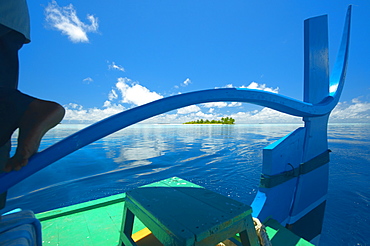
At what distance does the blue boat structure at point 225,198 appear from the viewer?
0.87 m

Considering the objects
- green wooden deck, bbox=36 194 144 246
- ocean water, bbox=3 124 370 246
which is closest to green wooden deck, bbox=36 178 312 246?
green wooden deck, bbox=36 194 144 246

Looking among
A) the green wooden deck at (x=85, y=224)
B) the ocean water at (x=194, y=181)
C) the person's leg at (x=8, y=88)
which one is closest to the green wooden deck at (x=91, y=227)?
the green wooden deck at (x=85, y=224)

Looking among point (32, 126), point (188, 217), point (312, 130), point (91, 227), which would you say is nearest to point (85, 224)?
point (91, 227)

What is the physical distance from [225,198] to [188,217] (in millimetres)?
345

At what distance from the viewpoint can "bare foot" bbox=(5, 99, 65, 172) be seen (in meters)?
0.88

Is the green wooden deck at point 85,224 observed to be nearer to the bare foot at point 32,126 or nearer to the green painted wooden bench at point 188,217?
the green painted wooden bench at point 188,217

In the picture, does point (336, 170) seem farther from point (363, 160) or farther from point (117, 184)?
point (117, 184)

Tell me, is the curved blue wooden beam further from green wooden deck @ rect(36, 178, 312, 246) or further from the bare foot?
green wooden deck @ rect(36, 178, 312, 246)

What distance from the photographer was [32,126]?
0.89 m

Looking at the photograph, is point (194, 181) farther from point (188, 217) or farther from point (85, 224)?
point (188, 217)

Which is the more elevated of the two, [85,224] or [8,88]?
[8,88]

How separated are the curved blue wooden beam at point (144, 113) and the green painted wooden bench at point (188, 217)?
1.58ft

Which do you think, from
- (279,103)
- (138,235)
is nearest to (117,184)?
(138,235)

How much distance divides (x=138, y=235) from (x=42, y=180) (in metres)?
5.74
